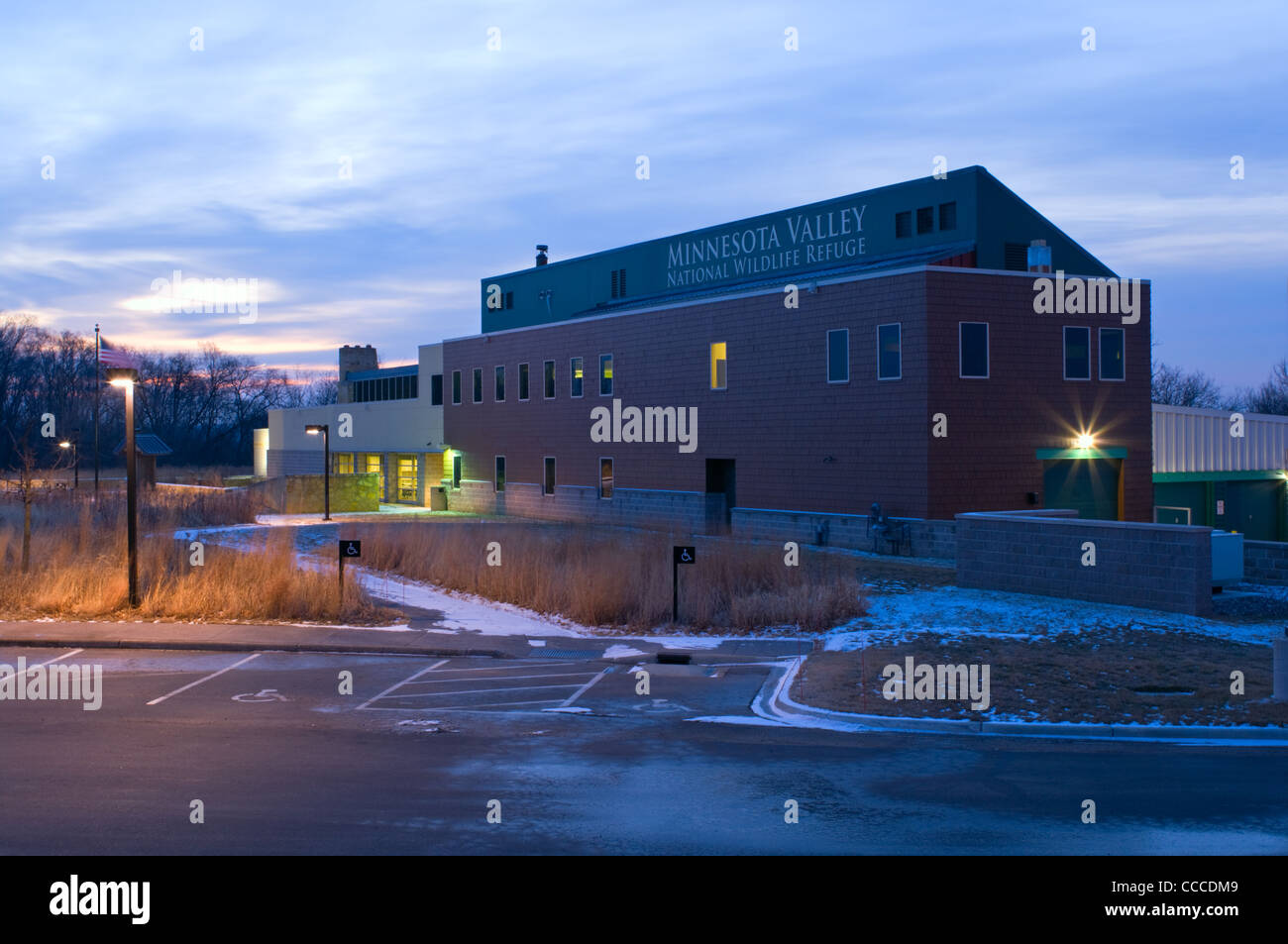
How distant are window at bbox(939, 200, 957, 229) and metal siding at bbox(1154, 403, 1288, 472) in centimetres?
832

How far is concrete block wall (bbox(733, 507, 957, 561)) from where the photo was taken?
2717 cm

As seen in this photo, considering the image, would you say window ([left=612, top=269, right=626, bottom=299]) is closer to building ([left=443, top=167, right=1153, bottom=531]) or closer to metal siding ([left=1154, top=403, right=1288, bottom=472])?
building ([left=443, top=167, right=1153, bottom=531])

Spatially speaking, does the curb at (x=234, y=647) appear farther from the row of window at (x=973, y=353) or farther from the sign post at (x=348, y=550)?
the row of window at (x=973, y=353)

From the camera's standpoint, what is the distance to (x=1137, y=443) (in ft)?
98.9

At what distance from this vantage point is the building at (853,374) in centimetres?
2817

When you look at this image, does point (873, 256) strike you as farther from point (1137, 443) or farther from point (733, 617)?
point (733, 617)

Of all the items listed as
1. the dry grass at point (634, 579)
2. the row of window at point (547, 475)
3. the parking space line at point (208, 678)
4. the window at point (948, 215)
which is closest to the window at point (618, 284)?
the row of window at point (547, 475)

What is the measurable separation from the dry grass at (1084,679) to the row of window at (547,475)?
25265mm

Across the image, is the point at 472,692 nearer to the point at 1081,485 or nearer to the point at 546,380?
the point at 1081,485

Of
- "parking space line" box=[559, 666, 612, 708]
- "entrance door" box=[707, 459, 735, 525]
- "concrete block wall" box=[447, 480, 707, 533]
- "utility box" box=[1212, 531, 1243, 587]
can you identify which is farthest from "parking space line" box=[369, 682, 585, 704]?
"entrance door" box=[707, 459, 735, 525]

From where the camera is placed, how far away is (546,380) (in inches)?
1713

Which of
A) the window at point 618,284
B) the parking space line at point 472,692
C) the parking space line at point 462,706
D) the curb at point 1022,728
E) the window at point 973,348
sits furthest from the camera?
the window at point 618,284

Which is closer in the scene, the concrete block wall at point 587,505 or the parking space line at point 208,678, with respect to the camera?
the parking space line at point 208,678

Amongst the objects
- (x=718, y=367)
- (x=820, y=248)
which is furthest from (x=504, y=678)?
(x=820, y=248)
